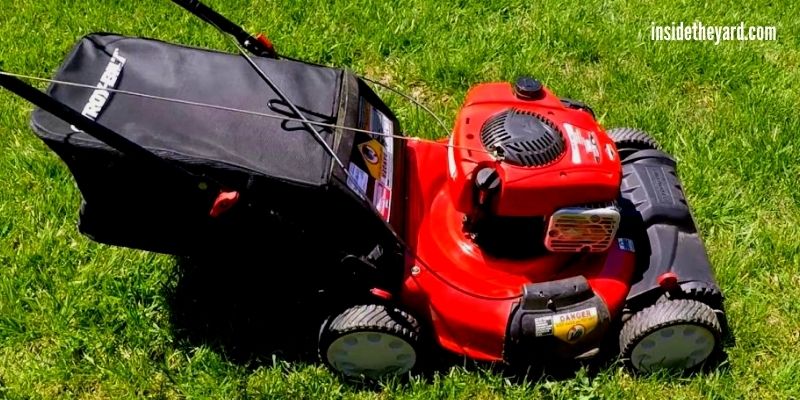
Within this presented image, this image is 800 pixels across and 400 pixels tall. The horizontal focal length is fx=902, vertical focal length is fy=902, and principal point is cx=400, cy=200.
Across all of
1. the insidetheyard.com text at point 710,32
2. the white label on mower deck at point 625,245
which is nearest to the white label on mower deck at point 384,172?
the white label on mower deck at point 625,245

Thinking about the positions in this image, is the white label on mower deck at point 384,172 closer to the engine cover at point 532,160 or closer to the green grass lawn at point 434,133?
the engine cover at point 532,160

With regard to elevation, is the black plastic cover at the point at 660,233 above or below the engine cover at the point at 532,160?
below

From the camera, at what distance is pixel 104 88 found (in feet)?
7.07

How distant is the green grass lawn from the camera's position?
2549 millimetres

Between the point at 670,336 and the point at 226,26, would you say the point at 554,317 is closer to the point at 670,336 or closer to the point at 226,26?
the point at 670,336

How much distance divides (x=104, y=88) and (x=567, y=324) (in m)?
1.30

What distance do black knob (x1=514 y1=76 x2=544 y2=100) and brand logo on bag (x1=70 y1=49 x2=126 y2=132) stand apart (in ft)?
3.44

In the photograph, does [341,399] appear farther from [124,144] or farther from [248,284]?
[124,144]

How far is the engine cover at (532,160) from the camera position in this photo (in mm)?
2227

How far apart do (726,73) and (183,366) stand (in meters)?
2.45

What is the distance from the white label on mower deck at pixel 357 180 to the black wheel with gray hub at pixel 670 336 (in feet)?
2.72

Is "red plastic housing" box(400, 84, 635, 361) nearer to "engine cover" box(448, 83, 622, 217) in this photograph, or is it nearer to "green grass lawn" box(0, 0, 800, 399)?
"engine cover" box(448, 83, 622, 217)

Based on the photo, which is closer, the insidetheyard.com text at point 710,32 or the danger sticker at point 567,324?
the danger sticker at point 567,324

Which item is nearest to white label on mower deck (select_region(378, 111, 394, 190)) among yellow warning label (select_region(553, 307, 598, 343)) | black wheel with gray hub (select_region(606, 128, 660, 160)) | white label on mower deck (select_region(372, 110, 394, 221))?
white label on mower deck (select_region(372, 110, 394, 221))
